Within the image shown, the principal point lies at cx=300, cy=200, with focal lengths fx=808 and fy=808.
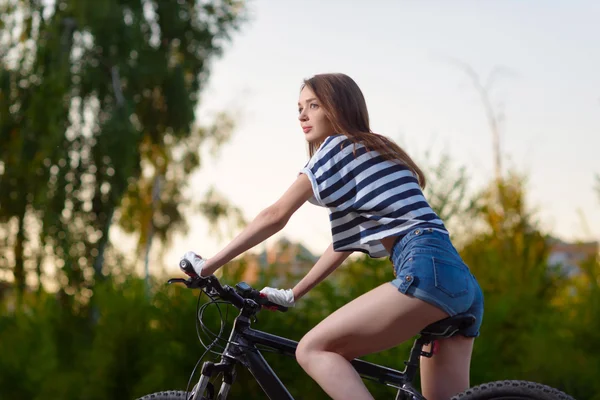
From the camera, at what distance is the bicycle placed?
8.68ft

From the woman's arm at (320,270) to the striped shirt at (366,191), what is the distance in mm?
272

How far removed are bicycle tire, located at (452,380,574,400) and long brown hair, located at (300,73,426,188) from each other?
0.74 metres

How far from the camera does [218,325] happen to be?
4.59 m

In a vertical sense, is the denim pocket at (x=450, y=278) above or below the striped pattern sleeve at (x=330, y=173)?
below

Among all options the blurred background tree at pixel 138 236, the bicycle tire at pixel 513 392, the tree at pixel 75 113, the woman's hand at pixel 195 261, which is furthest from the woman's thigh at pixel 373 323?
the tree at pixel 75 113

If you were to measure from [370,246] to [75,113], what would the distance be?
50.5 feet

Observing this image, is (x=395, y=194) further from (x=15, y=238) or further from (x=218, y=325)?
(x=15, y=238)

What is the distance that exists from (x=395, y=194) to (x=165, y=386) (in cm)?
245

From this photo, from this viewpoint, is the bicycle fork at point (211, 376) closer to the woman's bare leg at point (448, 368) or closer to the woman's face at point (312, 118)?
the woman's bare leg at point (448, 368)

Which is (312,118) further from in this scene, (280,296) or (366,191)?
(280,296)

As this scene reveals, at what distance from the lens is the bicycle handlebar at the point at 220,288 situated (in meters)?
2.72

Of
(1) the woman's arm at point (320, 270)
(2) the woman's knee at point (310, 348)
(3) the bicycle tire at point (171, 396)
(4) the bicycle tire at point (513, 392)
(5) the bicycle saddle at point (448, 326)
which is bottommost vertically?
(4) the bicycle tire at point (513, 392)

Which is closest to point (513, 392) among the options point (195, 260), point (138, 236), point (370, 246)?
point (370, 246)

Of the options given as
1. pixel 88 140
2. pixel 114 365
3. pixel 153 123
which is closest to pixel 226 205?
pixel 153 123
